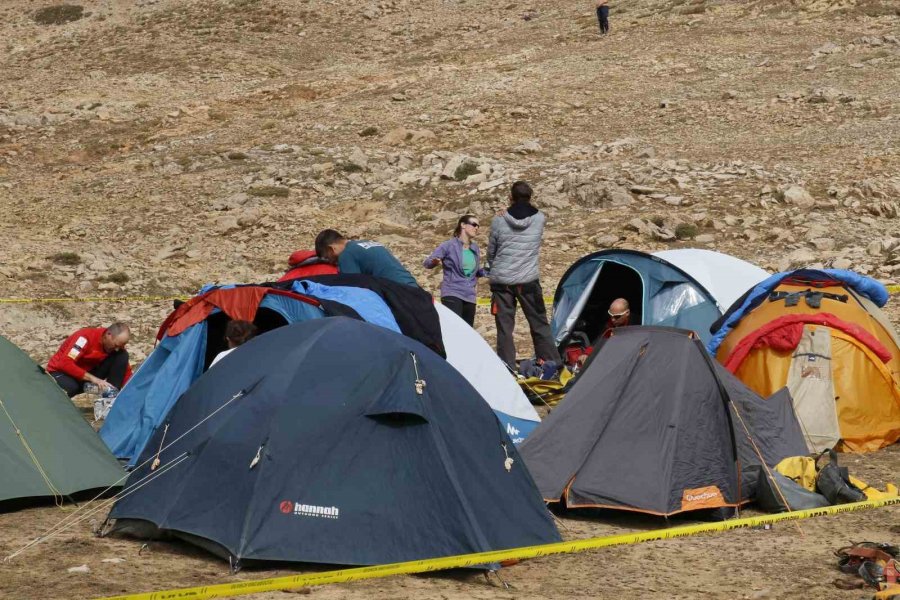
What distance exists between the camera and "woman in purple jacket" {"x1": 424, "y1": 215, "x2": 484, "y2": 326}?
12773 millimetres

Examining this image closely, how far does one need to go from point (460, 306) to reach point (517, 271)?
0.67 metres

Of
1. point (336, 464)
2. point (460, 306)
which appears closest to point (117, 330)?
point (460, 306)

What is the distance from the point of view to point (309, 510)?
22.5ft

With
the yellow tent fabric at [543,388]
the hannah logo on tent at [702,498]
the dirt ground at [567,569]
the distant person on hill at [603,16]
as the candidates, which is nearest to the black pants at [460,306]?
the yellow tent fabric at [543,388]

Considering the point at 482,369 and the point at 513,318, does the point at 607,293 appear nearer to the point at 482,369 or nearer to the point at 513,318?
the point at 513,318

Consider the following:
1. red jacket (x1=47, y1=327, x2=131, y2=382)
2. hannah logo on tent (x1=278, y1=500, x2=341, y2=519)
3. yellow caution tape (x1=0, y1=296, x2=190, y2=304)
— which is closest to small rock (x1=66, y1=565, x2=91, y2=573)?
hannah logo on tent (x1=278, y1=500, x2=341, y2=519)

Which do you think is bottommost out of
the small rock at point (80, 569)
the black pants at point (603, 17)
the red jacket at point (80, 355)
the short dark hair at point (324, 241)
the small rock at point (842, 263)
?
the small rock at point (842, 263)

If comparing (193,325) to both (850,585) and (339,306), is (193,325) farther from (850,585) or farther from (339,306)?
(850,585)

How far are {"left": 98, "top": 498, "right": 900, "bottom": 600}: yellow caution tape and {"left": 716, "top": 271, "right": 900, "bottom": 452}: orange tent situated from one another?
201 centimetres

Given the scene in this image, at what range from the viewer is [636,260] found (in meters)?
13.8

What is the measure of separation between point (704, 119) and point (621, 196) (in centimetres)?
647

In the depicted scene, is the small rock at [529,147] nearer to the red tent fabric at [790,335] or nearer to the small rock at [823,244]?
the small rock at [823,244]

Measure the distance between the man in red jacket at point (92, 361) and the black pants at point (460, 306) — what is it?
10.7 feet

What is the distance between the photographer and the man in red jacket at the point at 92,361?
36.4ft
